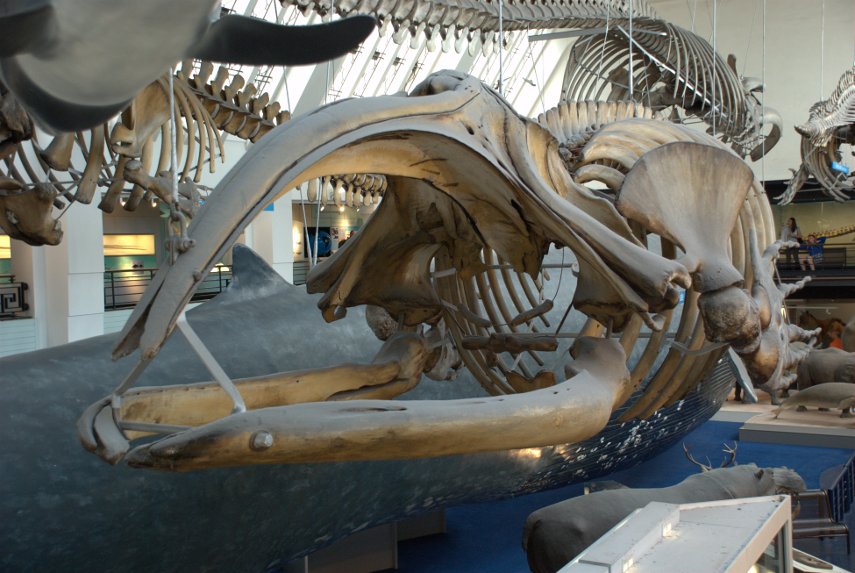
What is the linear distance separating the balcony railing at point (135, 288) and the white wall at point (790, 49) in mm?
14441

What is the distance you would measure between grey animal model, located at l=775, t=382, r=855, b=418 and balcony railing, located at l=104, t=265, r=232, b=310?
340 inches

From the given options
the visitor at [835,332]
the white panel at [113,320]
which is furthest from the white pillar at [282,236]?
the visitor at [835,332]

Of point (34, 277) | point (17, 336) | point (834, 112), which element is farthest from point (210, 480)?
point (834, 112)

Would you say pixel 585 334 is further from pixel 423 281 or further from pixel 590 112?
pixel 590 112

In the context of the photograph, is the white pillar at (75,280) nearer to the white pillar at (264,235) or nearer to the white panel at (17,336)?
the white panel at (17,336)

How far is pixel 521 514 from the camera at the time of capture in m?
8.43

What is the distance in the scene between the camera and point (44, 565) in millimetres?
4402

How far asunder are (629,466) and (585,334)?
6017 millimetres

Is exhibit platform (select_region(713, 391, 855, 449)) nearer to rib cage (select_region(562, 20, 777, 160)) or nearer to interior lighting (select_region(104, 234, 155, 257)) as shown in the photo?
rib cage (select_region(562, 20, 777, 160))

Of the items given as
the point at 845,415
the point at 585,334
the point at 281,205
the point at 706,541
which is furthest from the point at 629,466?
the point at 281,205

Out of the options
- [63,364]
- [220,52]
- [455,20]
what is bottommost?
[63,364]

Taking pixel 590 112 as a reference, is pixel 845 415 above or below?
below

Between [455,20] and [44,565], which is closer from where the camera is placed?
[44,565]

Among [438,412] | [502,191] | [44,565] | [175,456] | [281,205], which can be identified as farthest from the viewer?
[281,205]
